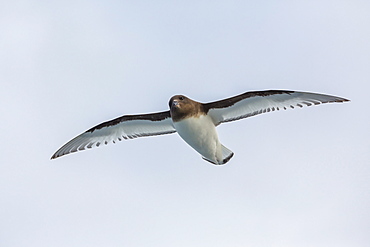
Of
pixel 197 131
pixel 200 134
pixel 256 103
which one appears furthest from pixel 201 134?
pixel 256 103

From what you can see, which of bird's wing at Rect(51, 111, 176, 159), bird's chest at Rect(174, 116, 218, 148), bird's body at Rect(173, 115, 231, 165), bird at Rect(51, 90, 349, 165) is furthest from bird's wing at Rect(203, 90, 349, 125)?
bird's wing at Rect(51, 111, 176, 159)

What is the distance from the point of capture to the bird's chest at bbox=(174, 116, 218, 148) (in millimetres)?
22688

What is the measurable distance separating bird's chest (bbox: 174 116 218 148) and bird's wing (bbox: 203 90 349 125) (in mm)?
620

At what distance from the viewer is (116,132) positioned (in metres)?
25.6

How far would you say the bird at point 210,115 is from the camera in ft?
74.4

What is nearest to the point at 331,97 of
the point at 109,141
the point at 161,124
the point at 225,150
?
the point at 225,150

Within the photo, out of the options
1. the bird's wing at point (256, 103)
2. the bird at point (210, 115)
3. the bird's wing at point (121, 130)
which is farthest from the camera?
the bird's wing at point (121, 130)

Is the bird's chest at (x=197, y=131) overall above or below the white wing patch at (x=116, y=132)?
below

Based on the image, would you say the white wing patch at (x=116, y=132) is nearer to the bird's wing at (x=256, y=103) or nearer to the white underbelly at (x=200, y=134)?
the white underbelly at (x=200, y=134)

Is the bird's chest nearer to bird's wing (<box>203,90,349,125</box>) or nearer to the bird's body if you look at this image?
the bird's body

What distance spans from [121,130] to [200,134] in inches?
151

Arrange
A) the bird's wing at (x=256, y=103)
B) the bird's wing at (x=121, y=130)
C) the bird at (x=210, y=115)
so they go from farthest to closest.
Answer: the bird's wing at (x=121, y=130) < the bird's wing at (x=256, y=103) < the bird at (x=210, y=115)

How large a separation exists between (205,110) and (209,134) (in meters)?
0.91

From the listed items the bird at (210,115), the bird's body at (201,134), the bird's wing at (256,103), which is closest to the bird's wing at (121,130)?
the bird at (210,115)
